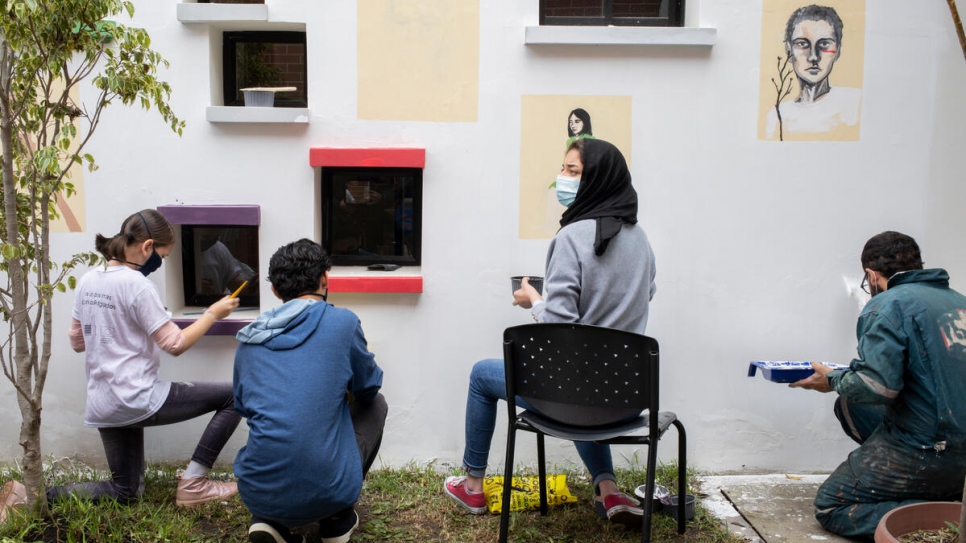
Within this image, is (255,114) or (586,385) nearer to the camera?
(586,385)

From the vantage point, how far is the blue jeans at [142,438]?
11.4ft

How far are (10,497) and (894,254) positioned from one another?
13.1 ft

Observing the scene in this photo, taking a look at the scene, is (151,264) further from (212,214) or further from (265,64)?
(265,64)

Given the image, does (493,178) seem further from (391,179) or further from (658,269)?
(658,269)

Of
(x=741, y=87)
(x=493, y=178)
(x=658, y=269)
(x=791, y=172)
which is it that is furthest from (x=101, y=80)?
(x=791, y=172)

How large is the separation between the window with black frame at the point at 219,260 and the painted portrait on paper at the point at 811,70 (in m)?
2.73

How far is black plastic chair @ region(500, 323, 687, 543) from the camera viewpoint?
9.15 feet

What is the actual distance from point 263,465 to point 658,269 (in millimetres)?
2172

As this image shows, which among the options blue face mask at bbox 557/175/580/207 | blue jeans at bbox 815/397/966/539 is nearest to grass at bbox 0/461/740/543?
blue jeans at bbox 815/397/966/539

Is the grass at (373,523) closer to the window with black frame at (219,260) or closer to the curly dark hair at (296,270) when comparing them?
the window with black frame at (219,260)

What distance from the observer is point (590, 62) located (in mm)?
3924

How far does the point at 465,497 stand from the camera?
3602 mm

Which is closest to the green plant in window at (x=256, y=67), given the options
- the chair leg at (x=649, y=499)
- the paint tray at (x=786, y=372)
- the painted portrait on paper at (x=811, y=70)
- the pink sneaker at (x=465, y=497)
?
the pink sneaker at (x=465, y=497)

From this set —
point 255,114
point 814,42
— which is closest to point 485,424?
point 255,114
